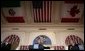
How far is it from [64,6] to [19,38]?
2263mm

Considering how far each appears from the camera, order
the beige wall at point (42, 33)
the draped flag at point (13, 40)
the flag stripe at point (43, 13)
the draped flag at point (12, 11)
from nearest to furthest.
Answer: the draped flag at point (12, 11), the flag stripe at point (43, 13), the draped flag at point (13, 40), the beige wall at point (42, 33)

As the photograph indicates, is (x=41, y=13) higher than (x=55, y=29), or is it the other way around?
(x=41, y=13)

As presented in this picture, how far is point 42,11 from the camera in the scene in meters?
6.34

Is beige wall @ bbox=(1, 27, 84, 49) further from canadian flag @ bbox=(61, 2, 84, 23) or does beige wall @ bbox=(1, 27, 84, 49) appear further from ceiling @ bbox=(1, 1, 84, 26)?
canadian flag @ bbox=(61, 2, 84, 23)

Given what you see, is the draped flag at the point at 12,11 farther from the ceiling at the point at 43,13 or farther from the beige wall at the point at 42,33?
the beige wall at the point at 42,33

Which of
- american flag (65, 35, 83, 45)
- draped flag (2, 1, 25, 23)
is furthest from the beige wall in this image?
draped flag (2, 1, 25, 23)

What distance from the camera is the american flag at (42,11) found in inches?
236

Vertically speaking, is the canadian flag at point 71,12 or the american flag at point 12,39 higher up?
the canadian flag at point 71,12

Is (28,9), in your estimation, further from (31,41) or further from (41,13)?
(31,41)

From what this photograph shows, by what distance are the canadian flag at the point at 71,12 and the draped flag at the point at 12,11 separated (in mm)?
1674

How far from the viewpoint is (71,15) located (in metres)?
6.50

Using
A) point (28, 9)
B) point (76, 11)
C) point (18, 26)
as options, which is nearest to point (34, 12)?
point (28, 9)

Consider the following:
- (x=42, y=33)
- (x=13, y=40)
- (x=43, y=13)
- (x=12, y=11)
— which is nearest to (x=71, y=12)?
(x=43, y=13)

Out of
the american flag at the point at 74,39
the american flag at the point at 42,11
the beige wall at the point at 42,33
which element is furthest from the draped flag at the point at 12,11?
the american flag at the point at 74,39
